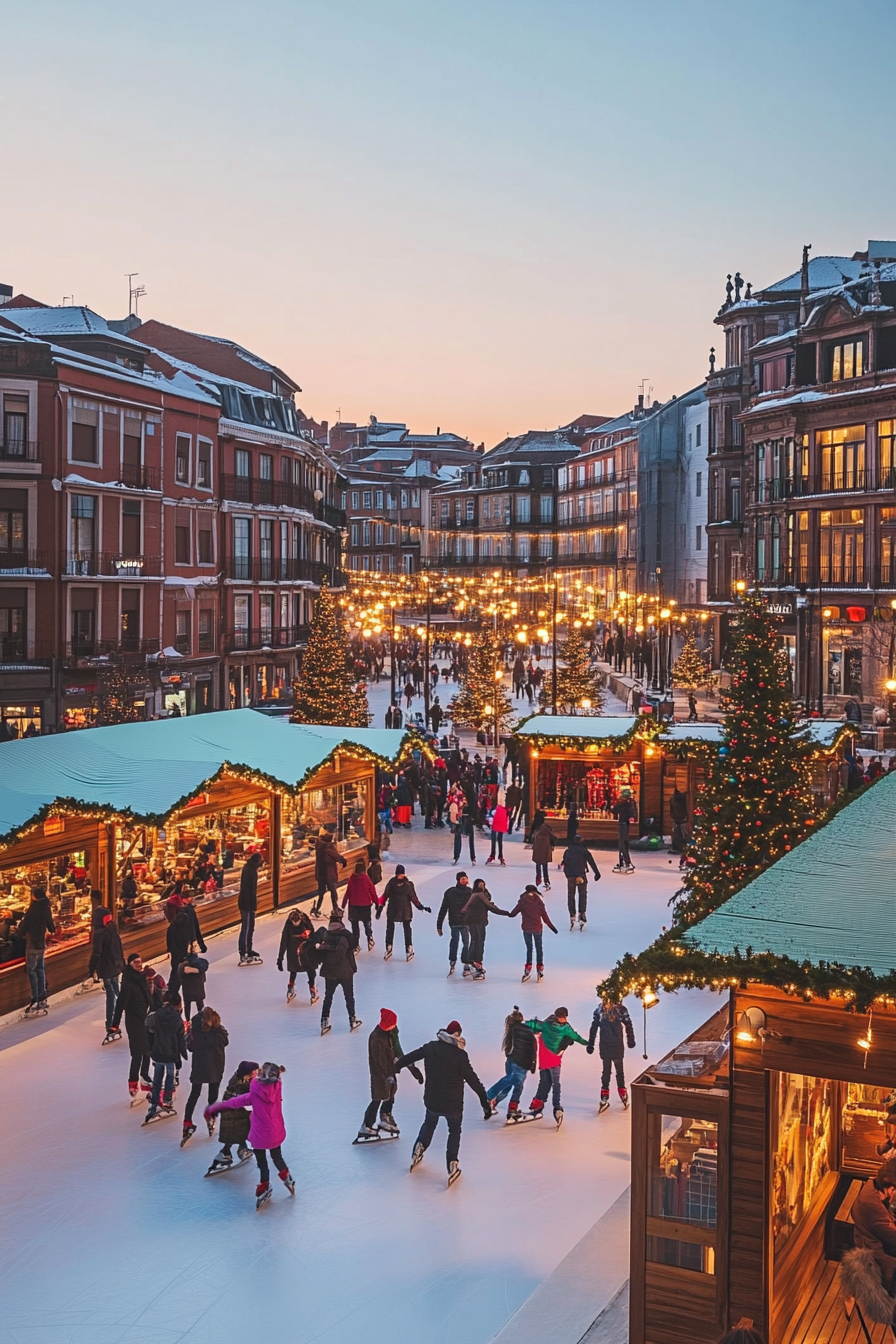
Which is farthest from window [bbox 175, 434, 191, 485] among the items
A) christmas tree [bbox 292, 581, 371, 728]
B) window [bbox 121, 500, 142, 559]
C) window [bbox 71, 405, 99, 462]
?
christmas tree [bbox 292, 581, 371, 728]

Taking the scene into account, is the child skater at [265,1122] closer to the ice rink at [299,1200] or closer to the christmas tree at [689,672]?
the ice rink at [299,1200]

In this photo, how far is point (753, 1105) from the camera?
22.8 feet

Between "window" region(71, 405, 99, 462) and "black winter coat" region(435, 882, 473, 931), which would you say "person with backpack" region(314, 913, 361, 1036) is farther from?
"window" region(71, 405, 99, 462)

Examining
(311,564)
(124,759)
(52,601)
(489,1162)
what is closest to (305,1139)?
(489,1162)

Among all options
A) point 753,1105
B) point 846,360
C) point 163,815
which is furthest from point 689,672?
point 753,1105

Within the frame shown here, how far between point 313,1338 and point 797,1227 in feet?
9.69

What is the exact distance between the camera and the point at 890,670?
3894cm

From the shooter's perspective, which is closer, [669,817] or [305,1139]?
[305,1139]

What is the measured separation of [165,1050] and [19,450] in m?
26.2

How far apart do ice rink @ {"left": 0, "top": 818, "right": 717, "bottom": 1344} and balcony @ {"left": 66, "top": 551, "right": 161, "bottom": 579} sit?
74.5ft

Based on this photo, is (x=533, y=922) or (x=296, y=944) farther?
(x=533, y=922)

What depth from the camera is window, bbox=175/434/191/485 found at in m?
40.5

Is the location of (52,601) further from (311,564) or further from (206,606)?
(311,564)

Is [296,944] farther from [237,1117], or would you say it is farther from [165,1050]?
[237,1117]
